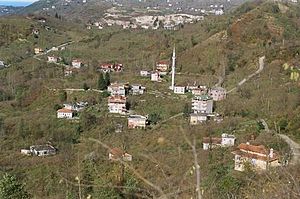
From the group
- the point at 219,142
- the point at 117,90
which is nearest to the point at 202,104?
the point at 219,142

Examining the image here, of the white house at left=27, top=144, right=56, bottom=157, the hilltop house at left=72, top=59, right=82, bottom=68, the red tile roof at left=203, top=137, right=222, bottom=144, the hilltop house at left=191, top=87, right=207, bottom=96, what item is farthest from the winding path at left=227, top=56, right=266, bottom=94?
the hilltop house at left=72, top=59, right=82, bottom=68

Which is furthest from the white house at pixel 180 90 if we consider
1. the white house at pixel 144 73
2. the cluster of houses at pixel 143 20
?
the cluster of houses at pixel 143 20

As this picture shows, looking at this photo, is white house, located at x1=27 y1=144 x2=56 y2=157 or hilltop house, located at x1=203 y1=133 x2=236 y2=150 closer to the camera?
hilltop house, located at x1=203 y1=133 x2=236 y2=150

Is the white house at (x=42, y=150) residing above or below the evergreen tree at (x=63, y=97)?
below

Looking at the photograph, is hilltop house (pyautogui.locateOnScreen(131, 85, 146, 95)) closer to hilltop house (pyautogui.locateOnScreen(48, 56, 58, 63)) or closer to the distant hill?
hilltop house (pyautogui.locateOnScreen(48, 56, 58, 63))

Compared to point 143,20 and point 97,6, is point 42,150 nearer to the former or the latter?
point 143,20

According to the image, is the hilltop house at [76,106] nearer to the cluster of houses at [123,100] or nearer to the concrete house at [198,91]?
the cluster of houses at [123,100]
